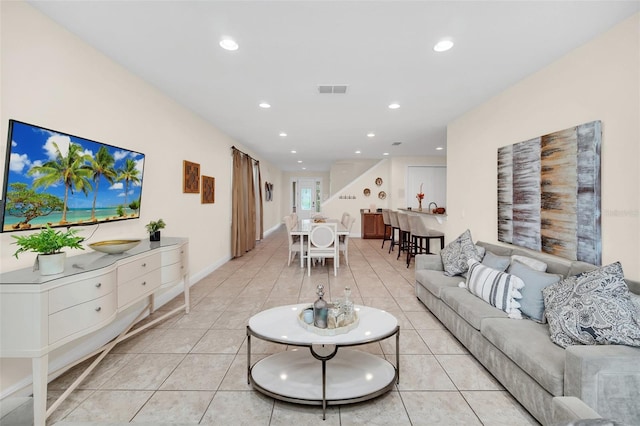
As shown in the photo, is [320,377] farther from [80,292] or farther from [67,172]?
[67,172]

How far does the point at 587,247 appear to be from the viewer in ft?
7.82

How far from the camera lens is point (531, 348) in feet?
6.13

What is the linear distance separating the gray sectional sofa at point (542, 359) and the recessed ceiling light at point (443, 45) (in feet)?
6.45

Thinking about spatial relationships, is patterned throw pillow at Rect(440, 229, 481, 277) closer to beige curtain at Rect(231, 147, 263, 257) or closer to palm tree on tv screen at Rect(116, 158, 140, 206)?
palm tree on tv screen at Rect(116, 158, 140, 206)

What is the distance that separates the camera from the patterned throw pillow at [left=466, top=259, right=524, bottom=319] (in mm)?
2402

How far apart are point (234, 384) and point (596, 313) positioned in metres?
2.31

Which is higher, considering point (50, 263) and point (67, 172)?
point (67, 172)

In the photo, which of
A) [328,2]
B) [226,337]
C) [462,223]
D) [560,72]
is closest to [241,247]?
[226,337]

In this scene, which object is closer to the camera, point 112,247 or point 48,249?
point 48,249

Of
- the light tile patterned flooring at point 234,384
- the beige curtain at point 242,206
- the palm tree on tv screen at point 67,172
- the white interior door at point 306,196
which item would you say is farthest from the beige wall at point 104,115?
the white interior door at point 306,196

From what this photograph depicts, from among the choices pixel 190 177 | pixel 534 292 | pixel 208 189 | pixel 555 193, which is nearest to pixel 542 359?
pixel 534 292

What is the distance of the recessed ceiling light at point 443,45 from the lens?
2444 millimetres

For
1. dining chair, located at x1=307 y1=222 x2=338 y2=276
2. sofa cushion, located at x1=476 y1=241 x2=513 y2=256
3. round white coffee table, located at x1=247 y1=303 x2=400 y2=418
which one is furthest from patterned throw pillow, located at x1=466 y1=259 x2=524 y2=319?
dining chair, located at x1=307 y1=222 x2=338 y2=276

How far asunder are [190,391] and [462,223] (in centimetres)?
400
